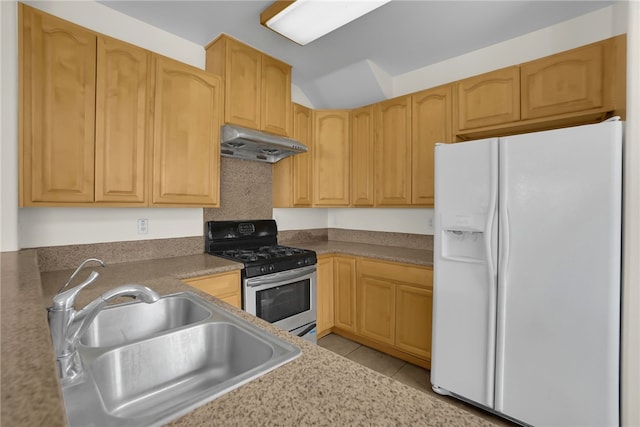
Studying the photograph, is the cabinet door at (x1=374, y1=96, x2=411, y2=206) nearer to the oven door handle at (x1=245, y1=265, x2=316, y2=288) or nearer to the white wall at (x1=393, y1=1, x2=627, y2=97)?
the white wall at (x1=393, y1=1, x2=627, y2=97)

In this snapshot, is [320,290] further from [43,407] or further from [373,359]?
[43,407]

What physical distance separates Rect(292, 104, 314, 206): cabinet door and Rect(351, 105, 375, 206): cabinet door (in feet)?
1.49

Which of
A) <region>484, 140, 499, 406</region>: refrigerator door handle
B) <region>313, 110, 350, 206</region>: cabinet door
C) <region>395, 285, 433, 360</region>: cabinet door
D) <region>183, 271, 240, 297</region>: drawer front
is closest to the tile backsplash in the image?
<region>313, 110, 350, 206</region>: cabinet door

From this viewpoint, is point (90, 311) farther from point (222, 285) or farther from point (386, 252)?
point (386, 252)

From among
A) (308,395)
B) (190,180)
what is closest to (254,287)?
(190,180)

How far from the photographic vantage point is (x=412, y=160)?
8.61 feet

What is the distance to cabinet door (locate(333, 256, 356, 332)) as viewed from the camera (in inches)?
109

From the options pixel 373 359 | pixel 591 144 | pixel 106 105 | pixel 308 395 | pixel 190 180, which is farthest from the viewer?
pixel 373 359

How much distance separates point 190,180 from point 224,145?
17.3 inches

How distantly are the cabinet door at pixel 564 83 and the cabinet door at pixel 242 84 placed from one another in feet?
6.72

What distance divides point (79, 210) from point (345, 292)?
2.19m

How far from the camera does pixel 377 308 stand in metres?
2.60

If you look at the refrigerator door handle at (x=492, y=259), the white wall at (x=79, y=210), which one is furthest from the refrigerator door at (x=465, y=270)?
the white wall at (x=79, y=210)

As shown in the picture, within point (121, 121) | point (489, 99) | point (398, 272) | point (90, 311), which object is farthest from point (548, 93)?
point (121, 121)
